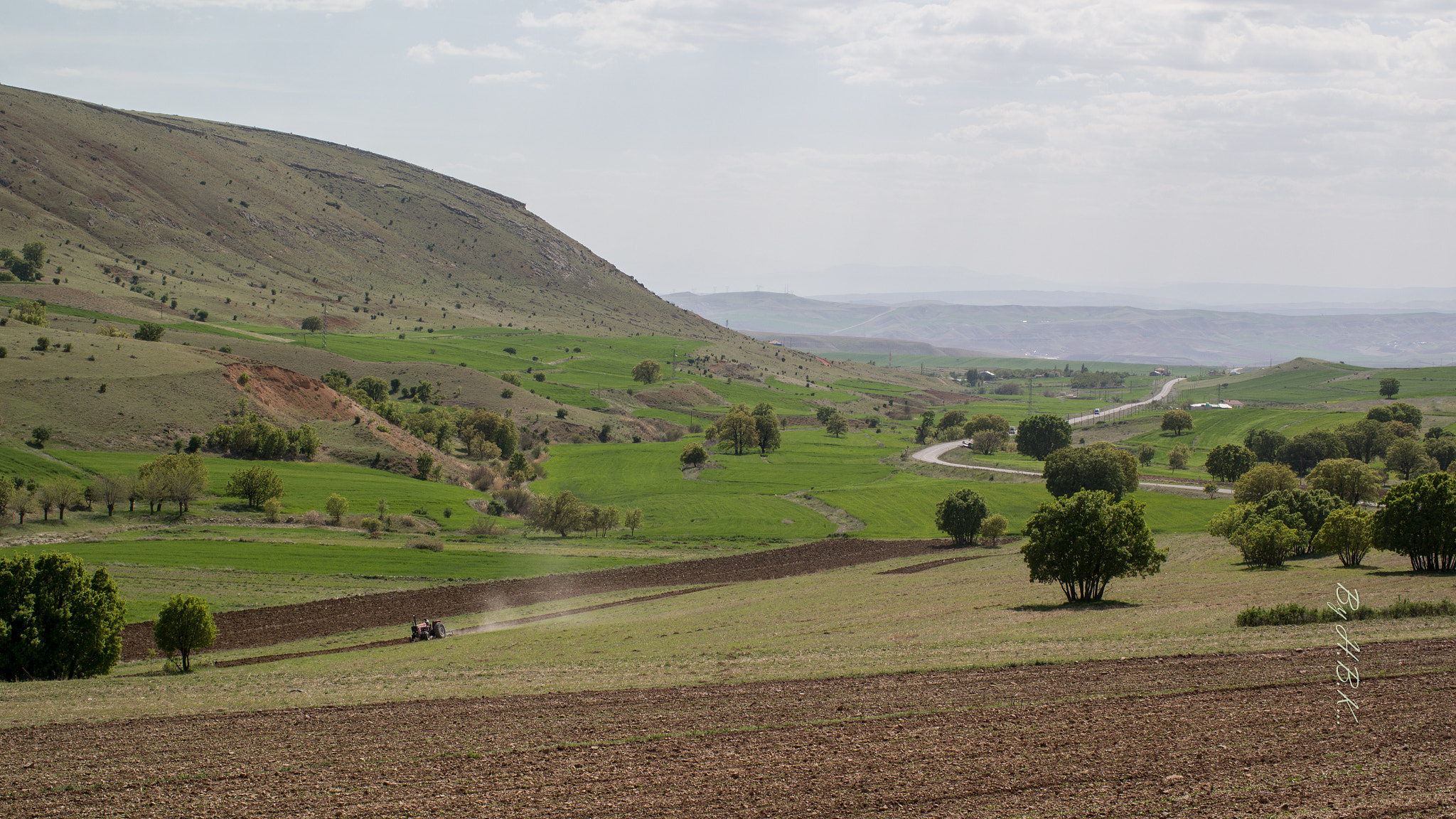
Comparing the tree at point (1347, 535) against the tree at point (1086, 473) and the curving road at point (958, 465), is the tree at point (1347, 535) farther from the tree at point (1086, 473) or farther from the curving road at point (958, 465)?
the curving road at point (958, 465)

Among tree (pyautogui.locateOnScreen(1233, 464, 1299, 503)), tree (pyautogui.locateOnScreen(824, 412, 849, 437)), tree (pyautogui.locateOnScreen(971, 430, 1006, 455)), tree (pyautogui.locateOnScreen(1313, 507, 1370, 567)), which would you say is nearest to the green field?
Answer: tree (pyautogui.locateOnScreen(1313, 507, 1370, 567))

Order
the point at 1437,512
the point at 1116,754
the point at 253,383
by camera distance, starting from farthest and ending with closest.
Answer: the point at 253,383
the point at 1437,512
the point at 1116,754

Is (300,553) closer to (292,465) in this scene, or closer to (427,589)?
(427,589)

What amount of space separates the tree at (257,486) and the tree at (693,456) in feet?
177

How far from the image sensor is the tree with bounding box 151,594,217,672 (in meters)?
36.4

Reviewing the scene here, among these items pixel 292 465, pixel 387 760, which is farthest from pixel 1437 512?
pixel 292 465

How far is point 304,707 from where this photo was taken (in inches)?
1067

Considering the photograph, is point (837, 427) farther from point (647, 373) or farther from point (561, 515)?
point (561, 515)

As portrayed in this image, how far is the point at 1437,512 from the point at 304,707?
48887 millimetres

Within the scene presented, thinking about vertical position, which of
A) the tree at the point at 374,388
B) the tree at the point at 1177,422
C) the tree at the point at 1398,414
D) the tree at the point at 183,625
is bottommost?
the tree at the point at 183,625

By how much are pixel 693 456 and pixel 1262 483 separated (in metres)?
67.7

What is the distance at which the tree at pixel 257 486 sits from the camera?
79812 mm

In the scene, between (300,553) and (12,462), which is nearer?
(300,553)

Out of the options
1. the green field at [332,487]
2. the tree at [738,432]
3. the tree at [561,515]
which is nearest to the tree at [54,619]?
the green field at [332,487]
